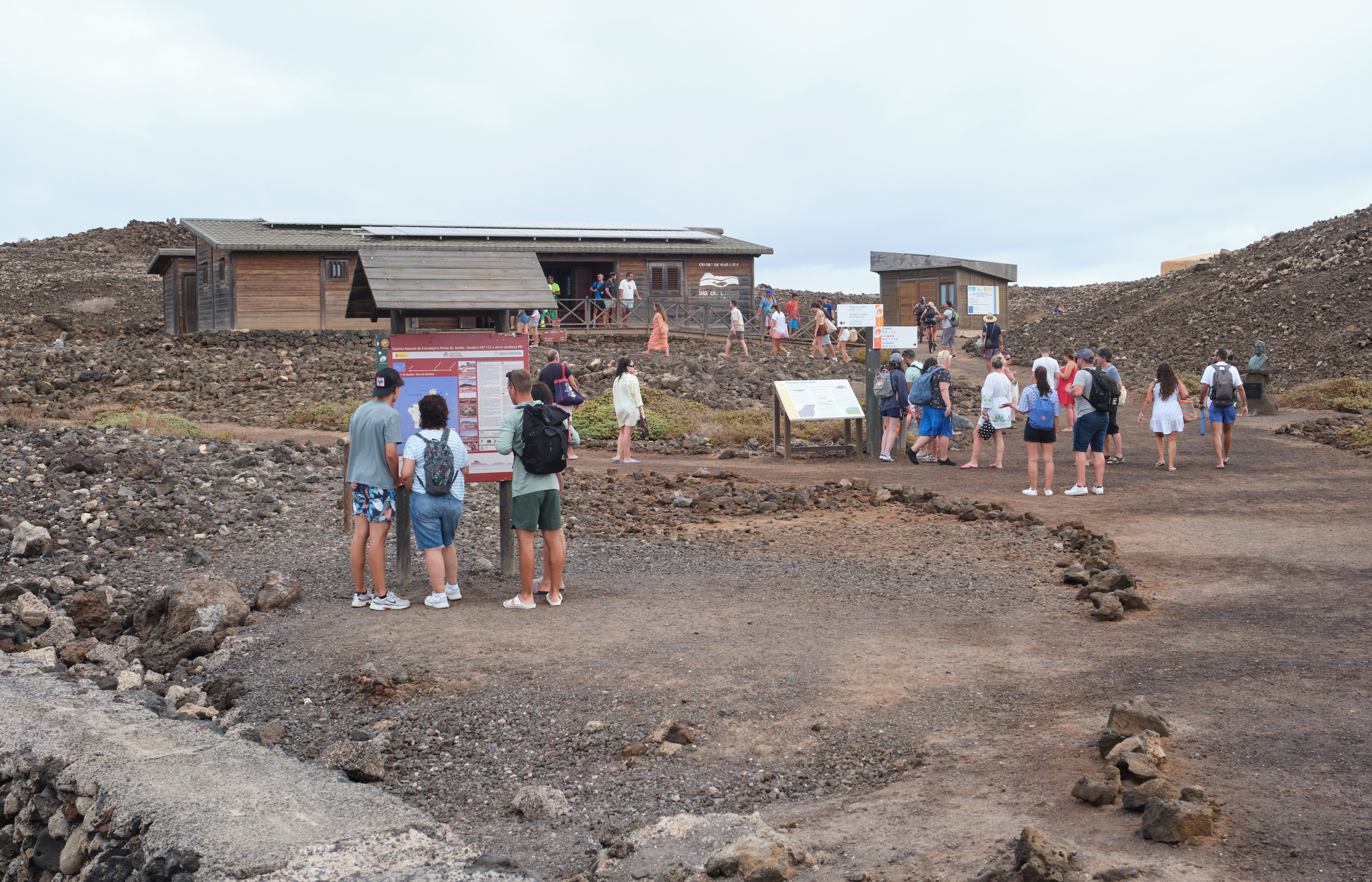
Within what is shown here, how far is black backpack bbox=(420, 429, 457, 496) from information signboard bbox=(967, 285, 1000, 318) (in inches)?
1289

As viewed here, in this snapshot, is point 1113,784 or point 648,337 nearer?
point 1113,784

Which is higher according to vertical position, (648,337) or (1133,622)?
(648,337)

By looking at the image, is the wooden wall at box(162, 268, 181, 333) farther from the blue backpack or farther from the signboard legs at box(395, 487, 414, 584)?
the blue backpack

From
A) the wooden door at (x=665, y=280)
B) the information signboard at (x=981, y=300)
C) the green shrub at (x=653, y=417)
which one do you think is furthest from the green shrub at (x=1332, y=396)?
the wooden door at (x=665, y=280)

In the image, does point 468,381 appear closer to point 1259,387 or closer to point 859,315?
point 859,315

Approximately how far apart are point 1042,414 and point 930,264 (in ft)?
87.1

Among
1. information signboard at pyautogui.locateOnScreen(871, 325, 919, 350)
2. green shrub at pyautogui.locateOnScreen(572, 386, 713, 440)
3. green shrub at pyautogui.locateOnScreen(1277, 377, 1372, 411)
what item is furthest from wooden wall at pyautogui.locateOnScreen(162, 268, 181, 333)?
green shrub at pyautogui.locateOnScreen(1277, 377, 1372, 411)

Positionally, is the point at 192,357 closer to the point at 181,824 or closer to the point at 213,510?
the point at 213,510

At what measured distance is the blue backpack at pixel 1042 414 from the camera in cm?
1270

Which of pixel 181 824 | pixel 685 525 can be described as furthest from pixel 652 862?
pixel 685 525

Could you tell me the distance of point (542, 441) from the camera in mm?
7742

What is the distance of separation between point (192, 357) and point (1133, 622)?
964 inches

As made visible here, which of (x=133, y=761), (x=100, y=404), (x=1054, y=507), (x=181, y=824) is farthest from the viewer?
(x=100, y=404)

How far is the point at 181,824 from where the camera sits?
483 centimetres
